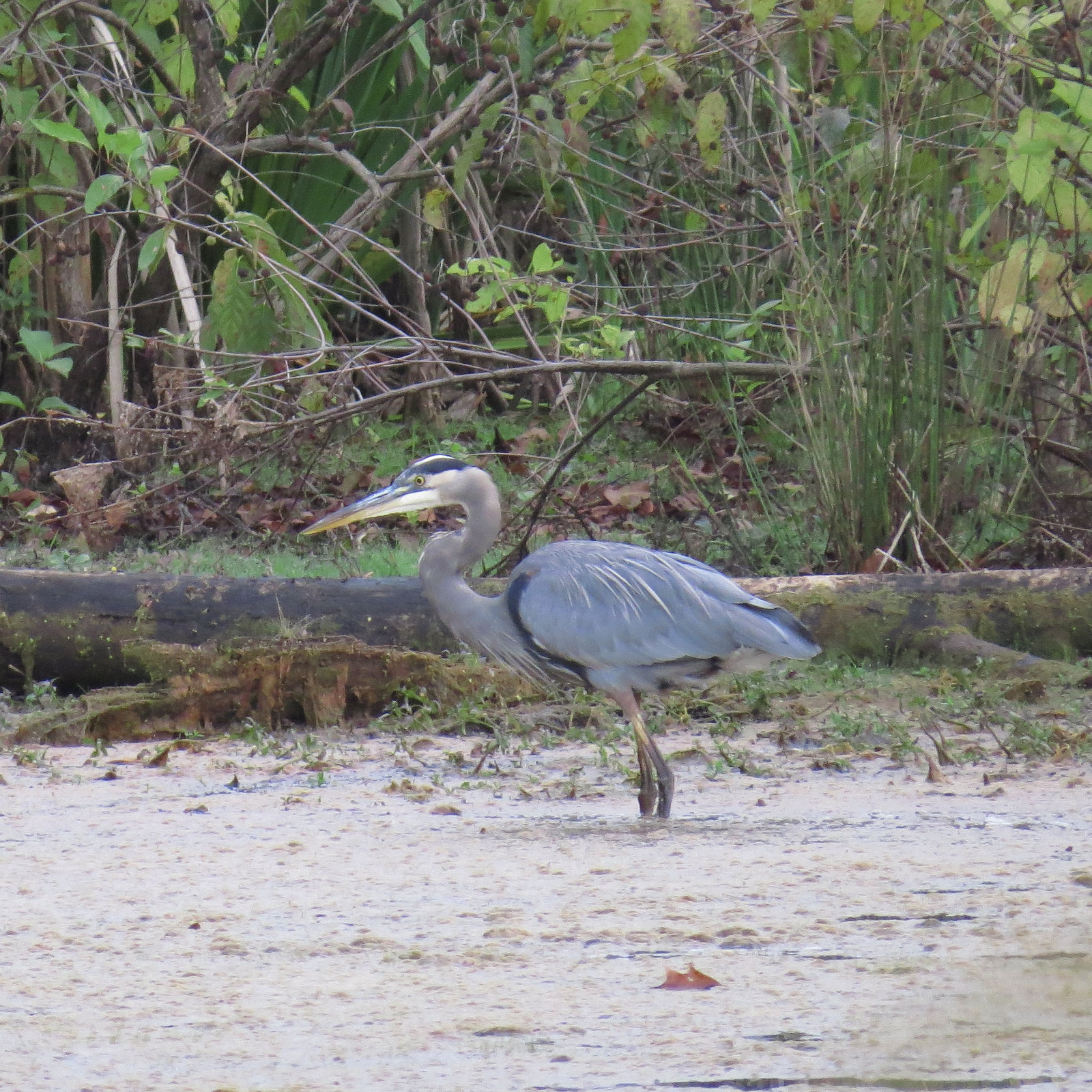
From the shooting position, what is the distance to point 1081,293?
559cm

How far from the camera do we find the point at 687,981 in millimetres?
2752

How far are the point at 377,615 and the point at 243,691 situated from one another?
→ 1.77 ft

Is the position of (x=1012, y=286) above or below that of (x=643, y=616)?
above

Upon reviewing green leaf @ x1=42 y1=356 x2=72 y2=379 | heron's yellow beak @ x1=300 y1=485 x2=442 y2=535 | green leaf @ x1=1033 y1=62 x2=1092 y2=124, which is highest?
green leaf @ x1=1033 y1=62 x2=1092 y2=124

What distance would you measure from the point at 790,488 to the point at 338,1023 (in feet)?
15.2

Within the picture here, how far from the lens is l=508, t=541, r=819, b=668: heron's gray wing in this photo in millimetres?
4246

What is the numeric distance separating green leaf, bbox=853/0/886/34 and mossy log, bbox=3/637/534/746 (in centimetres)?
225

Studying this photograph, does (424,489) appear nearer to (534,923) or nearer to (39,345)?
(534,923)

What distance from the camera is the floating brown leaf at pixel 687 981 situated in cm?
275

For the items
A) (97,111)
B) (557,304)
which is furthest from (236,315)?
(557,304)

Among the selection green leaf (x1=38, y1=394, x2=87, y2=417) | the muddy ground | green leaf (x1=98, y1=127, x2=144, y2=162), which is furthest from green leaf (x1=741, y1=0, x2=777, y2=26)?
green leaf (x1=38, y1=394, x2=87, y2=417)

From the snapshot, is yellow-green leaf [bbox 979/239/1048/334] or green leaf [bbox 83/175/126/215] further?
green leaf [bbox 83/175/126/215]

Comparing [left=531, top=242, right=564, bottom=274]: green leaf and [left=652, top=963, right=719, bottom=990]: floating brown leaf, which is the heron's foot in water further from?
[left=531, top=242, right=564, bottom=274]: green leaf

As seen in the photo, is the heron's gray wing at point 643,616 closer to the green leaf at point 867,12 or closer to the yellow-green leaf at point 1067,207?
the green leaf at point 867,12
